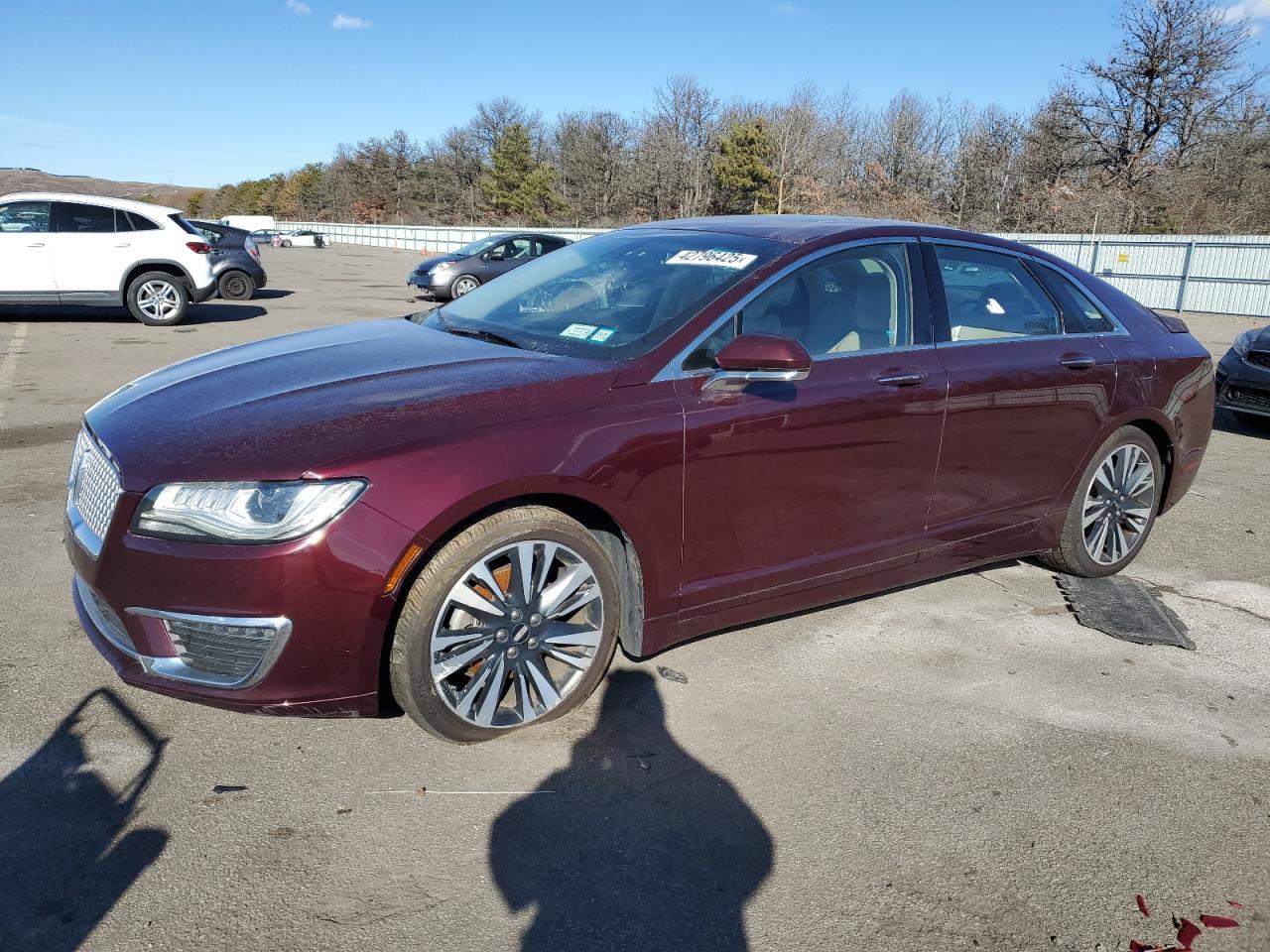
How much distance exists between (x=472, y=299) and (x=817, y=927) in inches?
119

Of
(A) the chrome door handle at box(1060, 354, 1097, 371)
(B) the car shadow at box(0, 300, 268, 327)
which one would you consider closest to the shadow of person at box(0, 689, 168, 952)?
(A) the chrome door handle at box(1060, 354, 1097, 371)

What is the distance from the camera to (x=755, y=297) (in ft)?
10.8

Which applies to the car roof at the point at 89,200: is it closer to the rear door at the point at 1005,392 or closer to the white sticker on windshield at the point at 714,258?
the white sticker on windshield at the point at 714,258

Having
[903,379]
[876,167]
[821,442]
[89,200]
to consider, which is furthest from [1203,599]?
[876,167]

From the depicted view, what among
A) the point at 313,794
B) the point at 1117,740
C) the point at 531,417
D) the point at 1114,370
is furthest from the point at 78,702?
the point at 1114,370

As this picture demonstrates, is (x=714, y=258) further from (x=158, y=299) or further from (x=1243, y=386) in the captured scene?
(x=158, y=299)

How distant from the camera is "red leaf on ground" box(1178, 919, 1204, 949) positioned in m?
2.18

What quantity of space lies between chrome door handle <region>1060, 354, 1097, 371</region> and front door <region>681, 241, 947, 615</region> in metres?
0.84

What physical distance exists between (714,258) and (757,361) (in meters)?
0.73

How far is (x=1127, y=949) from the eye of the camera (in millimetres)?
2160

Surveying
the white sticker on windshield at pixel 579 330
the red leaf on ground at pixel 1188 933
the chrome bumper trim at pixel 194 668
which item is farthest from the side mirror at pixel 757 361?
the red leaf on ground at pixel 1188 933

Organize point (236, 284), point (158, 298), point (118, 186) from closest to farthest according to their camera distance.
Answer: point (158, 298) < point (236, 284) < point (118, 186)

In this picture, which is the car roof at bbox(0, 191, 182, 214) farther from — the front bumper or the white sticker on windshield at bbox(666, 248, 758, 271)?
the white sticker on windshield at bbox(666, 248, 758, 271)

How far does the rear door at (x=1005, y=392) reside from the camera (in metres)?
3.75
